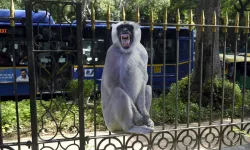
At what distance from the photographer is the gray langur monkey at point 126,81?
2.71 meters

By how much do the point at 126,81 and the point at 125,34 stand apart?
0.44m

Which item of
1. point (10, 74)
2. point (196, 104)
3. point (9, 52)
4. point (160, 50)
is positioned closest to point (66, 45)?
point (9, 52)

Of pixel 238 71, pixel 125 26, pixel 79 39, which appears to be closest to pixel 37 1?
pixel 79 39

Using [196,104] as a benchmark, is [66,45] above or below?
above

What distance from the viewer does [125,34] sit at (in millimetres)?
2721

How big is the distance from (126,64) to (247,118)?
164 inches

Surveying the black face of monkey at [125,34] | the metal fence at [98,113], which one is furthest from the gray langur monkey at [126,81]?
the metal fence at [98,113]

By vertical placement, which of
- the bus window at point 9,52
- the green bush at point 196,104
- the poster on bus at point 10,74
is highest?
the bus window at point 9,52

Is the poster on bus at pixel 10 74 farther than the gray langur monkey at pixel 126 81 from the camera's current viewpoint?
Yes

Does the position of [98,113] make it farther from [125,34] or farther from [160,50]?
[160,50]

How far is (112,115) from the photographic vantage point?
2.81 meters

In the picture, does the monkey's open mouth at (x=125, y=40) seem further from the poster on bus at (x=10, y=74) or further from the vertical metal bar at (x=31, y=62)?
the poster on bus at (x=10, y=74)

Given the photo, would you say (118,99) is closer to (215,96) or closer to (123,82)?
(123,82)

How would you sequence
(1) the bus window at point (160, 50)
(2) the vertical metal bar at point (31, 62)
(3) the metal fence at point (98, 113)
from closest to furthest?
(2) the vertical metal bar at point (31, 62), (3) the metal fence at point (98, 113), (1) the bus window at point (160, 50)
